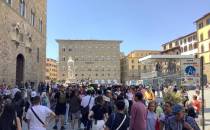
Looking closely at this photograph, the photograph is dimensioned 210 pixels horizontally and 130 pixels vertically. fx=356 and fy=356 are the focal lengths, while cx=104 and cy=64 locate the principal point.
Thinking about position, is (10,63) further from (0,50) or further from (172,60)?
(172,60)

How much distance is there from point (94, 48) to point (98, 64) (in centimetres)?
528

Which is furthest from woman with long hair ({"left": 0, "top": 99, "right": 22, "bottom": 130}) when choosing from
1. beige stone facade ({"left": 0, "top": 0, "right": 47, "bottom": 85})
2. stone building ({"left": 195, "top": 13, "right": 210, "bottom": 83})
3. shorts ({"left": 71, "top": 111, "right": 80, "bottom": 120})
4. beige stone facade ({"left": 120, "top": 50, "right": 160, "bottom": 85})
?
beige stone facade ({"left": 120, "top": 50, "right": 160, "bottom": 85})

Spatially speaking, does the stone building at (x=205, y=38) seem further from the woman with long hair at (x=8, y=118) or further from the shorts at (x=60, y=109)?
the woman with long hair at (x=8, y=118)

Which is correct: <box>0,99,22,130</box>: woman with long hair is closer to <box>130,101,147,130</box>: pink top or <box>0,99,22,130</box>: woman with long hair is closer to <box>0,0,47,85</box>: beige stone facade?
<box>130,101,147,130</box>: pink top

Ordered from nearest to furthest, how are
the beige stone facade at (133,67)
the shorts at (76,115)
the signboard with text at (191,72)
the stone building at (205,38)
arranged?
the signboard with text at (191,72) → the shorts at (76,115) → the stone building at (205,38) → the beige stone facade at (133,67)

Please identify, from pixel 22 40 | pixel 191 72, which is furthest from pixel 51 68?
pixel 191 72

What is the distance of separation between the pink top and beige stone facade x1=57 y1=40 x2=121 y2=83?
331 feet

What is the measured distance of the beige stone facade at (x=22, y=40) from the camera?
27.0 metres

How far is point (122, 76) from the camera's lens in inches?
4769

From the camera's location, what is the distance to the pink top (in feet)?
21.9

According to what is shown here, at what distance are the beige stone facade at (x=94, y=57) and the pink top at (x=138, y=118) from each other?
100793 millimetres

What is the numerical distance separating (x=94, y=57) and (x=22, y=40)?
3077 inches

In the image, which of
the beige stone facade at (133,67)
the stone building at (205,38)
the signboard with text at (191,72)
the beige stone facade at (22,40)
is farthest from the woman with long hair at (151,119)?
the beige stone facade at (133,67)

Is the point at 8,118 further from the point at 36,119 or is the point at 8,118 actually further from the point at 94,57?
the point at 94,57
